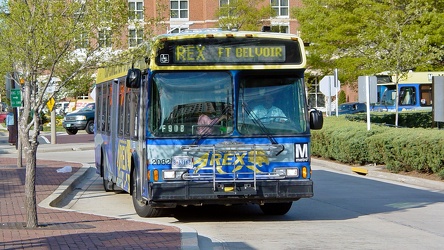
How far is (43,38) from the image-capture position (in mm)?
11750

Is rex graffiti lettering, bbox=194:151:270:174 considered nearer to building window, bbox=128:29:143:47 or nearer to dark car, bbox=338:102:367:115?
building window, bbox=128:29:143:47

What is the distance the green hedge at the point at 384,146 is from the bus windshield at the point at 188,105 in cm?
836

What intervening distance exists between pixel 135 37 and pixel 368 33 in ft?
109

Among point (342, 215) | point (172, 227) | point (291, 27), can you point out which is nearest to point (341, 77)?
point (291, 27)

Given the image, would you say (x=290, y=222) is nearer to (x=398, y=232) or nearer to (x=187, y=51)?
(x=398, y=232)

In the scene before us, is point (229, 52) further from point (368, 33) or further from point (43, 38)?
point (368, 33)

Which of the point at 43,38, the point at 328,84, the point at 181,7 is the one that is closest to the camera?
the point at 43,38

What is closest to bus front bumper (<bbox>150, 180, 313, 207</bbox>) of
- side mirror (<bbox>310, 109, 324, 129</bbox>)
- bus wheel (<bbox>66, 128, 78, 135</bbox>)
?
side mirror (<bbox>310, 109, 324, 129</bbox>)

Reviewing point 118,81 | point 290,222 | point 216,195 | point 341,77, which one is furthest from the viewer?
point 341,77

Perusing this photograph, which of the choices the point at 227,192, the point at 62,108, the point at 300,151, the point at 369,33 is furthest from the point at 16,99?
the point at 62,108

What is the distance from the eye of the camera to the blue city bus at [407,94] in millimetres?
48750

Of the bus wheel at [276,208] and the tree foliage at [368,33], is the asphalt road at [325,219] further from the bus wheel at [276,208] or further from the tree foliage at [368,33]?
the tree foliage at [368,33]

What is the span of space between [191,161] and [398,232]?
10.5 feet

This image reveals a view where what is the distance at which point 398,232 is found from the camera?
12523 millimetres
